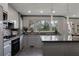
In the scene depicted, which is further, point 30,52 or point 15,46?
point 30,52

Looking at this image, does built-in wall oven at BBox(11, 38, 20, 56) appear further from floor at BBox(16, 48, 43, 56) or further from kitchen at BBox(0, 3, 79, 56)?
floor at BBox(16, 48, 43, 56)

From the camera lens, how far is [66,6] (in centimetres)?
458

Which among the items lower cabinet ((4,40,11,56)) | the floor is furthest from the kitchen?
lower cabinet ((4,40,11,56))

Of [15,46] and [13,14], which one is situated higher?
[13,14]

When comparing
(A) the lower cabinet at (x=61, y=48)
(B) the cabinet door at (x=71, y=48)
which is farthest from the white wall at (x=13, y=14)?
(B) the cabinet door at (x=71, y=48)

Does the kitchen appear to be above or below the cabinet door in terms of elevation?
above

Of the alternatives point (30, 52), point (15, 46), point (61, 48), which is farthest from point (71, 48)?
point (30, 52)

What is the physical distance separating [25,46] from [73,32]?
5.51 feet

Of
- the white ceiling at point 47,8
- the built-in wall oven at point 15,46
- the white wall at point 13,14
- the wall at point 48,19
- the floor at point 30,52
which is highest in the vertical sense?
the white ceiling at point 47,8

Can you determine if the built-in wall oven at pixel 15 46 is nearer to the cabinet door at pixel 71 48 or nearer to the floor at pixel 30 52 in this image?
the floor at pixel 30 52

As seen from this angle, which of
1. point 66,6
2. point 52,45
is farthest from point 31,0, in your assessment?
point 66,6

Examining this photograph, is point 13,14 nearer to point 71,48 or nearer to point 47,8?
point 47,8

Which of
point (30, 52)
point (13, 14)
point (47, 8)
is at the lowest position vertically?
point (30, 52)

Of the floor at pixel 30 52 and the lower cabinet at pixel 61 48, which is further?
the floor at pixel 30 52
